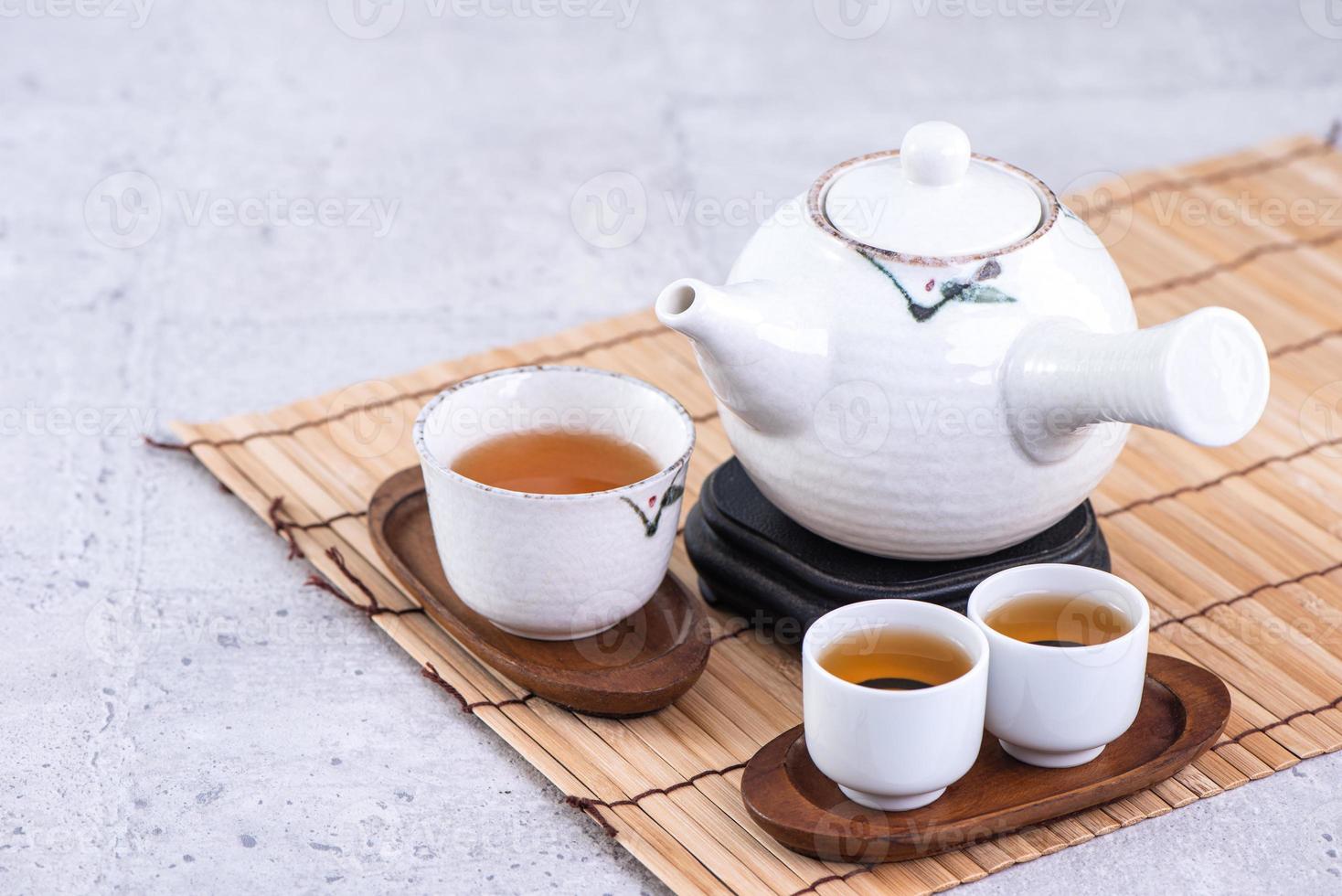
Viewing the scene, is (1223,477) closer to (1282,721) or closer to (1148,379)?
(1282,721)

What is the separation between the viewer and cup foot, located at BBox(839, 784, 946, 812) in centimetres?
96

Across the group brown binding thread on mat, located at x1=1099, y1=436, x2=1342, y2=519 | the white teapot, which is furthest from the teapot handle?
brown binding thread on mat, located at x1=1099, y1=436, x2=1342, y2=519

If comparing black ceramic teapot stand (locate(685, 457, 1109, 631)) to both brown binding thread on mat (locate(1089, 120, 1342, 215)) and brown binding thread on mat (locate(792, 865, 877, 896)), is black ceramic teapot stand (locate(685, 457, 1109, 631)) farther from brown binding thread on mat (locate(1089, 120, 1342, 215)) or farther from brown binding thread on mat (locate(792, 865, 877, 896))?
brown binding thread on mat (locate(1089, 120, 1342, 215))

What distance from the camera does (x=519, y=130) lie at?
2059 mm

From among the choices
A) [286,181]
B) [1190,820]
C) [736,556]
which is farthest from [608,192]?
[1190,820]

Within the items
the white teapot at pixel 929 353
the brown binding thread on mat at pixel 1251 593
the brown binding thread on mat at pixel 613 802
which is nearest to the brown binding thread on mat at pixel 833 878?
the brown binding thread on mat at pixel 613 802

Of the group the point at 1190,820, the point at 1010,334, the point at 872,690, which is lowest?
→ the point at 1190,820

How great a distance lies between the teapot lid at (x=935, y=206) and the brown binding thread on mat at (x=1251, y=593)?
327 millimetres

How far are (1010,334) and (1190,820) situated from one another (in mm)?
318

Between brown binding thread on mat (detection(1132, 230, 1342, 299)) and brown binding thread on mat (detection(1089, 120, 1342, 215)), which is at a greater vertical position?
brown binding thread on mat (detection(1089, 120, 1342, 215))

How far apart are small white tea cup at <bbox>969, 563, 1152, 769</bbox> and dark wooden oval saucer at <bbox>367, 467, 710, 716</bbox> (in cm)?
21

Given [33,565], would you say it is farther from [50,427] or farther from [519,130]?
[519,130]

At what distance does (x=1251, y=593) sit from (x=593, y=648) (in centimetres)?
49

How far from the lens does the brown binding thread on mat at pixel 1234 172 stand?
1.78 m
